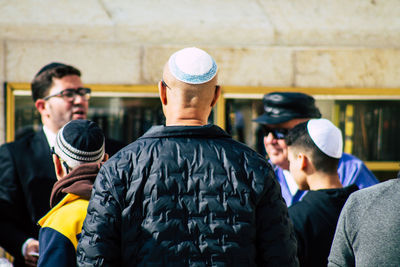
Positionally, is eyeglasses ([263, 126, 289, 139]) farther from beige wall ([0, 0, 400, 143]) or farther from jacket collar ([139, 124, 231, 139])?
jacket collar ([139, 124, 231, 139])

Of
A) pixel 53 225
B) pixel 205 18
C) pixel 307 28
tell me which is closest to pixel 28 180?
pixel 53 225

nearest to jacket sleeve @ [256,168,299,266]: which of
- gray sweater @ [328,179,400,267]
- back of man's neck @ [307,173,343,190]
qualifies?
gray sweater @ [328,179,400,267]

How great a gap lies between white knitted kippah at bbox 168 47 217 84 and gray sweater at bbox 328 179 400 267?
0.89 m

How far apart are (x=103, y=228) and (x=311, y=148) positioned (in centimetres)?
162

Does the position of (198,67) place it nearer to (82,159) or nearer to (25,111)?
(82,159)

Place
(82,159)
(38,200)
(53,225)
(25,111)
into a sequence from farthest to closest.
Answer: (25,111) → (38,200) → (82,159) → (53,225)

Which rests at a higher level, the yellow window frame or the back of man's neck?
the yellow window frame

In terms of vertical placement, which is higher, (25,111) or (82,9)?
(82,9)

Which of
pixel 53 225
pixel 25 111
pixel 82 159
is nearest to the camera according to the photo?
pixel 53 225

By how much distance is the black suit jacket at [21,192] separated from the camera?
3.63 m

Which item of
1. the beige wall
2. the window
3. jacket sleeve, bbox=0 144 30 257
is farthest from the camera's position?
the window

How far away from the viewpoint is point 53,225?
Result: 7.31 ft

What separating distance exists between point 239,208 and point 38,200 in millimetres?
2041

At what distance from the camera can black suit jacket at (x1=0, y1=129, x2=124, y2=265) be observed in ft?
11.9
